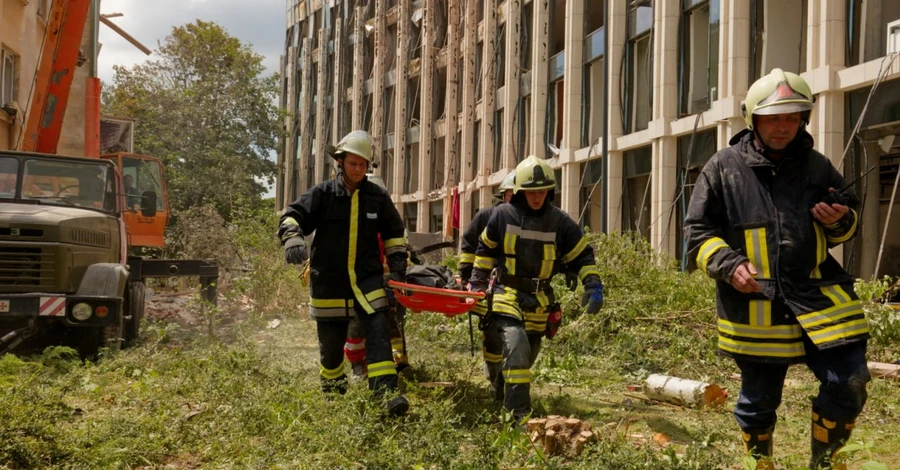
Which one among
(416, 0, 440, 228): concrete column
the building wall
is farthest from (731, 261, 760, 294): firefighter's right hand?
(416, 0, 440, 228): concrete column

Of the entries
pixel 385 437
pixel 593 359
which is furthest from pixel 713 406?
pixel 385 437

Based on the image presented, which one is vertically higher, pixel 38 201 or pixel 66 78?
pixel 66 78

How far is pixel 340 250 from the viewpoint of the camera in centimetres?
647

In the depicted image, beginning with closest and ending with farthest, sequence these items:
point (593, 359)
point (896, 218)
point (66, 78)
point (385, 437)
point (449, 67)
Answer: point (385, 437)
point (593, 359)
point (66, 78)
point (896, 218)
point (449, 67)

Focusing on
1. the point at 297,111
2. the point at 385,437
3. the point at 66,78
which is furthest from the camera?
the point at 297,111

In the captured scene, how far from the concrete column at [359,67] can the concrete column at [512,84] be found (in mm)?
15069

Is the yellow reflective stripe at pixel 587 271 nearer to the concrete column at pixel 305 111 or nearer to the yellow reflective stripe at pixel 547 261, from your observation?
the yellow reflective stripe at pixel 547 261

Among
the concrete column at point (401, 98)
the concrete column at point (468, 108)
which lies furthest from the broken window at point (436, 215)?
the concrete column at point (468, 108)

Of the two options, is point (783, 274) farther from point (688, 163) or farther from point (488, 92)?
point (488, 92)

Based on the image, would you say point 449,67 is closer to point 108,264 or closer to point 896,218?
point 896,218

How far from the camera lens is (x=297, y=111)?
51.3 metres

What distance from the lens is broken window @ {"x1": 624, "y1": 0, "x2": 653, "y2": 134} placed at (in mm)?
19844

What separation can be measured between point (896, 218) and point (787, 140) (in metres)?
13.5

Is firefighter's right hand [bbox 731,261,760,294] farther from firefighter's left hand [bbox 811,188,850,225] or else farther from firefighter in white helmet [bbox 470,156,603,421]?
firefighter in white helmet [bbox 470,156,603,421]
